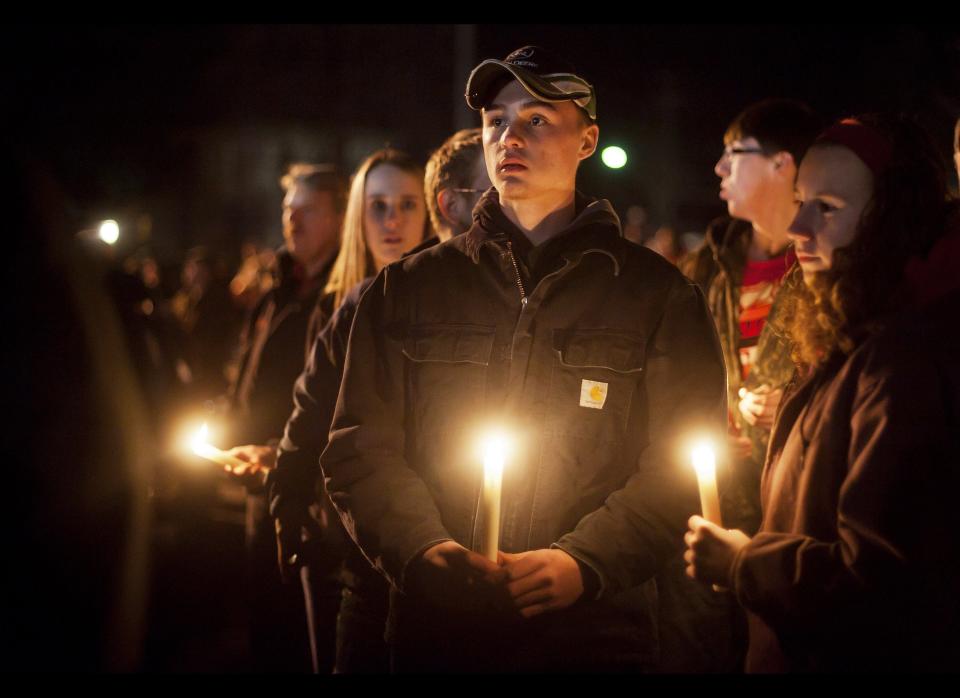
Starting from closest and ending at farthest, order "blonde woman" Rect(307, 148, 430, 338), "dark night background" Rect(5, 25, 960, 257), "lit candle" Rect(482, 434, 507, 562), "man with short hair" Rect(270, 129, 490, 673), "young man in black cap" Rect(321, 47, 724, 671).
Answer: "lit candle" Rect(482, 434, 507, 562), "young man in black cap" Rect(321, 47, 724, 671), "man with short hair" Rect(270, 129, 490, 673), "dark night background" Rect(5, 25, 960, 257), "blonde woman" Rect(307, 148, 430, 338)

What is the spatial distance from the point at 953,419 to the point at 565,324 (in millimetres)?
1034

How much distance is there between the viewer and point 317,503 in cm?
385

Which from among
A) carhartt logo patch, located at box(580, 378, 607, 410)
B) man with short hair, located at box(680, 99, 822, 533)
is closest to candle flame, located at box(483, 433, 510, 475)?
carhartt logo patch, located at box(580, 378, 607, 410)

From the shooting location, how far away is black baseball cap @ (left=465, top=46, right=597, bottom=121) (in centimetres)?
278

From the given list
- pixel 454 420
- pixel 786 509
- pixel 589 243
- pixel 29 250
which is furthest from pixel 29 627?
pixel 786 509

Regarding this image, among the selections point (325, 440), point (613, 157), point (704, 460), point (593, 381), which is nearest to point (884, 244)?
point (704, 460)

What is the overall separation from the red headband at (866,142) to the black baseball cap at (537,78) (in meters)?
0.74

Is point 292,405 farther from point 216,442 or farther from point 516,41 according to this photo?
point 516,41

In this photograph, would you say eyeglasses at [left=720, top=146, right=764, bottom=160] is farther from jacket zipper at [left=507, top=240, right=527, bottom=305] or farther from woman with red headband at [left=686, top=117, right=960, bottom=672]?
jacket zipper at [left=507, top=240, right=527, bottom=305]

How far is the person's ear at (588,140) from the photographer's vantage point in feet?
9.76

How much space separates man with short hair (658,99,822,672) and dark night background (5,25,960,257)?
0.46m

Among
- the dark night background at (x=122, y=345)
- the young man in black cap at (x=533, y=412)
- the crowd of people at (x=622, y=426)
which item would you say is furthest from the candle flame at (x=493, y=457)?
the dark night background at (x=122, y=345)

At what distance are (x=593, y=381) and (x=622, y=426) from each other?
0.51 feet

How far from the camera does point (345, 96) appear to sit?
36.4 metres
